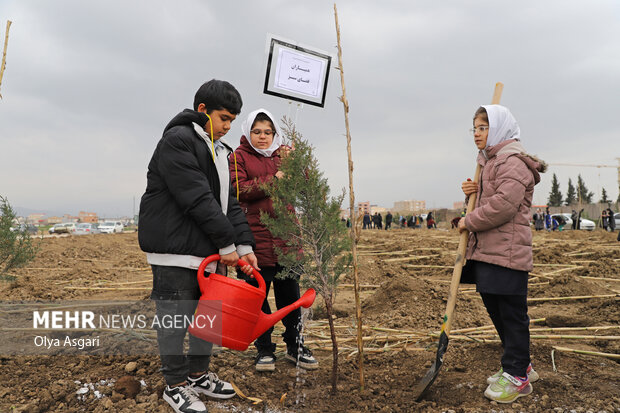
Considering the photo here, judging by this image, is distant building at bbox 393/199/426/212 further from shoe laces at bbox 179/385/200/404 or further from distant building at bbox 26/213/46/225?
shoe laces at bbox 179/385/200/404

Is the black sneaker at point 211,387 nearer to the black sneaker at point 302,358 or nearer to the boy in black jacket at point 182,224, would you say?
the boy in black jacket at point 182,224

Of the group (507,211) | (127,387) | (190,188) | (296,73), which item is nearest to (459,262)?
(507,211)

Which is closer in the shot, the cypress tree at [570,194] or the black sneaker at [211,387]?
the black sneaker at [211,387]

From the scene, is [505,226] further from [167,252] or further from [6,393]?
[6,393]

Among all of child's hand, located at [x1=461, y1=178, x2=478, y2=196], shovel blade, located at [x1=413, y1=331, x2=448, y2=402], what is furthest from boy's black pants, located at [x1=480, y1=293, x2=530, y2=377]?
child's hand, located at [x1=461, y1=178, x2=478, y2=196]

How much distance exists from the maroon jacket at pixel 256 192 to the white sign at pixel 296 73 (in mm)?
452

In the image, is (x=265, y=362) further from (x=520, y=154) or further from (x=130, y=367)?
(x=520, y=154)

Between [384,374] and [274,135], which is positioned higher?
[274,135]

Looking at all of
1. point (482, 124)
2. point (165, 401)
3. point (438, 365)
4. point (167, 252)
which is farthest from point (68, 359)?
point (482, 124)

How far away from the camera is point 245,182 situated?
295 centimetres

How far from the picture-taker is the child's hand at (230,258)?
7.68 feet

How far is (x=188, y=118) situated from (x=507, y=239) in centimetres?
210

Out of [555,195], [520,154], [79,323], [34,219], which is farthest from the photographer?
[555,195]

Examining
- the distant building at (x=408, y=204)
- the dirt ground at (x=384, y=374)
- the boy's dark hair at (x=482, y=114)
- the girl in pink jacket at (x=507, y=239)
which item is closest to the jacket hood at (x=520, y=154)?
the girl in pink jacket at (x=507, y=239)
